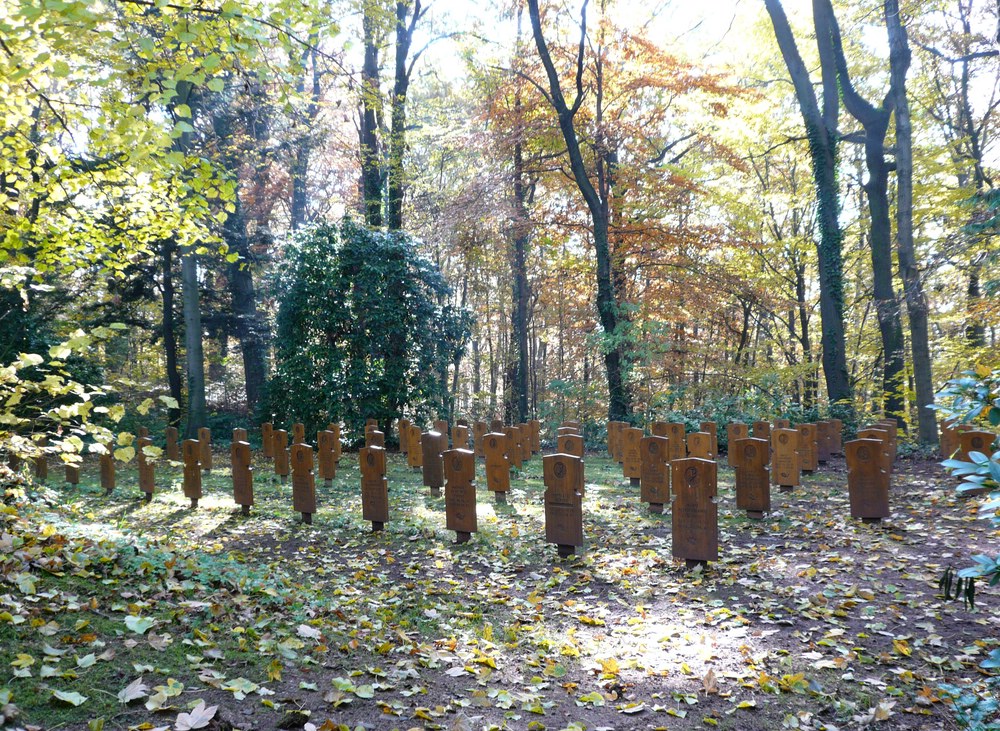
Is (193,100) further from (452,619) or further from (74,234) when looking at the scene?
(452,619)

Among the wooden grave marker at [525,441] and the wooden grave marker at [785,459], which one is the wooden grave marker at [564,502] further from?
the wooden grave marker at [525,441]

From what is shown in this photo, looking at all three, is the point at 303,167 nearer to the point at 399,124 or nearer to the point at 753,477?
the point at 399,124

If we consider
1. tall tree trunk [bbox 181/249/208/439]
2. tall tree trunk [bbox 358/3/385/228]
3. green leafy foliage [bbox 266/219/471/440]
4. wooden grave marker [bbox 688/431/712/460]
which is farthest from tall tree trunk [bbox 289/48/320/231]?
wooden grave marker [bbox 688/431/712/460]

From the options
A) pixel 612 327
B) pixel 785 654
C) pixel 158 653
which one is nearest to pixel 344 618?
pixel 158 653

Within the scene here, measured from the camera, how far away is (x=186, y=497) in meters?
10.1

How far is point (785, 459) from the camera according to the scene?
997 centimetres

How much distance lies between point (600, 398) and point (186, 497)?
1174 centimetres

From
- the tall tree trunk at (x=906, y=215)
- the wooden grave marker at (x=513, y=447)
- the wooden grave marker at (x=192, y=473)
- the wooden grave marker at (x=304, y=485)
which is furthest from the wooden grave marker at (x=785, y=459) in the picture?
the wooden grave marker at (x=192, y=473)

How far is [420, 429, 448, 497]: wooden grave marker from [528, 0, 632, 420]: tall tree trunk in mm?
7979

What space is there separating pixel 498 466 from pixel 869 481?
15.4 ft

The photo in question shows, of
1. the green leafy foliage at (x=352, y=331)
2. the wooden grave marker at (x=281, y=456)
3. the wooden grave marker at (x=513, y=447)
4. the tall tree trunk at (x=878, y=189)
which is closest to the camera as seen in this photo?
the wooden grave marker at (x=281, y=456)

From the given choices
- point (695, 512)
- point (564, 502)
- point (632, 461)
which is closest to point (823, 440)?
point (632, 461)

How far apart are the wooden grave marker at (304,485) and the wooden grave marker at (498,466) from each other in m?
2.48

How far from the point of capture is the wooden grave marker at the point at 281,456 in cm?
1163
